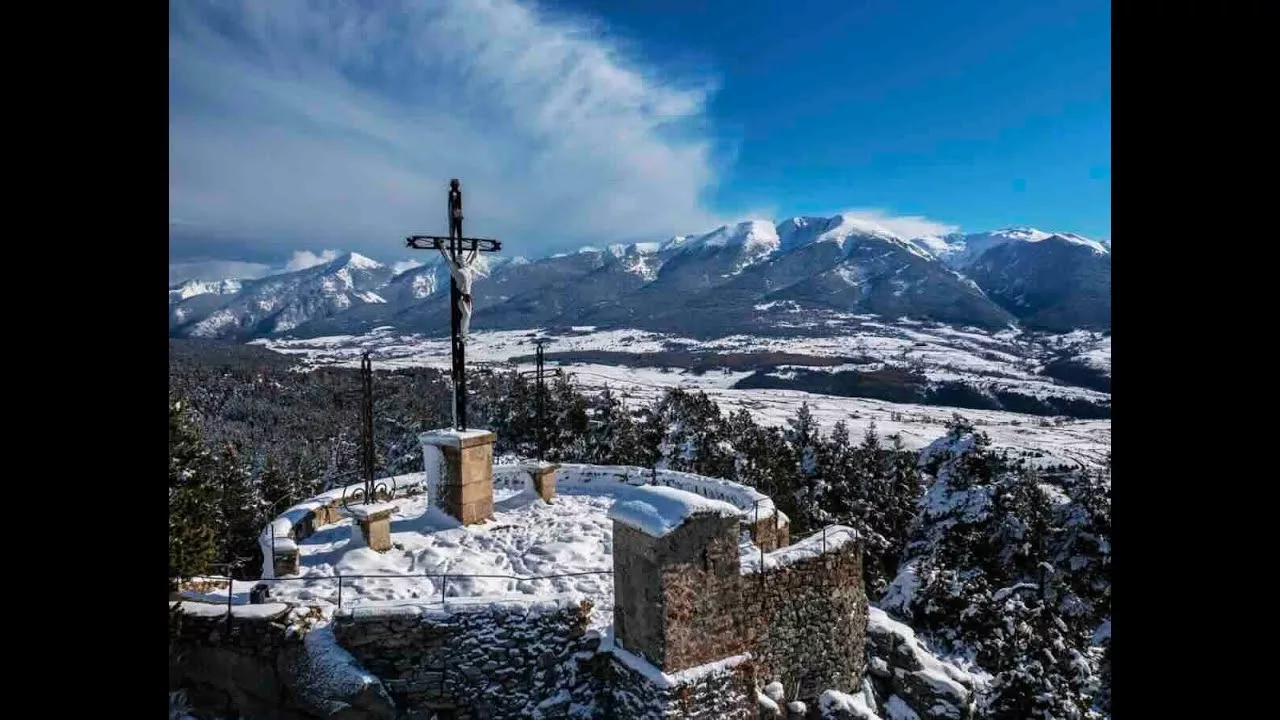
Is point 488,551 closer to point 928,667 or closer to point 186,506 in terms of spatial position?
point 928,667

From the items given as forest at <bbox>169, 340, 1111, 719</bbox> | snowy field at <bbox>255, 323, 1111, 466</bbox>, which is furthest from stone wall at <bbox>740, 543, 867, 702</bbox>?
snowy field at <bbox>255, 323, 1111, 466</bbox>

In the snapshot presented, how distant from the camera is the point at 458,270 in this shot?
1167 centimetres

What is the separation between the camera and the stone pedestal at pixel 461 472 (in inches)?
427

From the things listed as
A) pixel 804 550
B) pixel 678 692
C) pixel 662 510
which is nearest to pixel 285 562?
pixel 662 510

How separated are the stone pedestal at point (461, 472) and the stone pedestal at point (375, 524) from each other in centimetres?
128

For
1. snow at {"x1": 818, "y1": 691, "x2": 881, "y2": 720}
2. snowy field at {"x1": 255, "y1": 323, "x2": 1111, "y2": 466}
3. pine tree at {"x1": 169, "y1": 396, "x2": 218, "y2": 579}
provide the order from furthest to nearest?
snowy field at {"x1": 255, "y1": 323, "x2": 1111, "y2": 466} → pine tree at {"x1": 169, "y1": 396, "x2": 218, "y2": 579} → snow at {"x1": 818, "y1": 691, "x2": 881, "y2": 720}

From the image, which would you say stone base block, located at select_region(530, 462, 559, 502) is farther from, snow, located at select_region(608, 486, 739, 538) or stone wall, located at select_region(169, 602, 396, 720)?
stone wall, located at select_region(169, 602, 396, 720)

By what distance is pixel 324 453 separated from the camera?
56.3 m

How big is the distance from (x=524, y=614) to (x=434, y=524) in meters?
3.71

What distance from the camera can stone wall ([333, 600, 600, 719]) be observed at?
742cm

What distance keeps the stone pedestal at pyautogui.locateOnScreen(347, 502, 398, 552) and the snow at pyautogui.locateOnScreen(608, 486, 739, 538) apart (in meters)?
3.96
